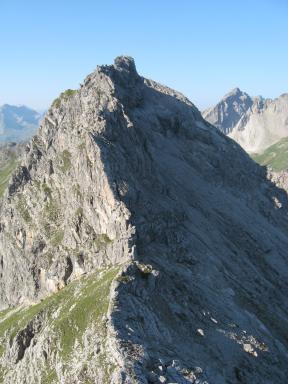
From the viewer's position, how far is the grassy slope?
Answer: 260ft

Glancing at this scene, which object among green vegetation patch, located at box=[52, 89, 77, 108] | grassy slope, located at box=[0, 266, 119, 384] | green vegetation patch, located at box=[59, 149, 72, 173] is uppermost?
green vegetation patch, located at box=[52, 89, 77, 108]

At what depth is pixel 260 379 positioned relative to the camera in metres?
81.4

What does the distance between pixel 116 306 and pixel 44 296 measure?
2079 inches

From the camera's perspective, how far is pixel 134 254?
95.8 m

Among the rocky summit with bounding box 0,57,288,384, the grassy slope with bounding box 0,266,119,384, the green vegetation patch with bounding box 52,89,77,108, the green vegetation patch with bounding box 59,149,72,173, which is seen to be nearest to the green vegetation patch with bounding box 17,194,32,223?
the rocky summit with bounding box 0,57,288,384

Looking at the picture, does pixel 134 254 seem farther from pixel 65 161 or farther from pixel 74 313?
pixel 65 161

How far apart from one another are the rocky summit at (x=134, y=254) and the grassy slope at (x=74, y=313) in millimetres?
312

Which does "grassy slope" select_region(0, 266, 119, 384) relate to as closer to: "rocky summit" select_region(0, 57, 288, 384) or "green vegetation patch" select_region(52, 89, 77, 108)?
"rocky summit" select_region(0, 57, 288, 384)

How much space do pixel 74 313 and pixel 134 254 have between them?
15.8 metres

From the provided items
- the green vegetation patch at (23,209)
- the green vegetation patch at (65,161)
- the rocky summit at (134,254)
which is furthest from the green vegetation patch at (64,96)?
the green vegetation patch at (23,209)

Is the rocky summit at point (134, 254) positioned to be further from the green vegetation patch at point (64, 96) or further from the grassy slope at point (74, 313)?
the green vegetation patch at point (64, 96)

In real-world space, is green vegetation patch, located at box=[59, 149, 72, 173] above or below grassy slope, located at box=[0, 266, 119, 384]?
above

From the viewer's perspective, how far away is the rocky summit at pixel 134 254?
7675cm

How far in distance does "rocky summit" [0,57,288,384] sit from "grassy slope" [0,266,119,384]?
312 millimetres
